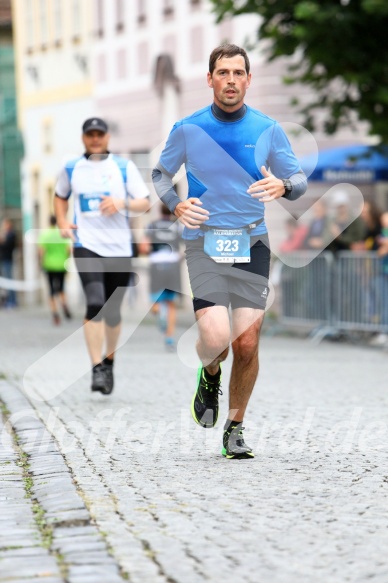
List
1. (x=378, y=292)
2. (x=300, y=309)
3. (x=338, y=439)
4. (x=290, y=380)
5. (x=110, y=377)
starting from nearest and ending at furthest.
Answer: (x=338, y=439) → (x=110, y=377) → (x=290, y=380) → (x=378, y=292) → (x=300, y=309)

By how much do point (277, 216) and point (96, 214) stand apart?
17.2m

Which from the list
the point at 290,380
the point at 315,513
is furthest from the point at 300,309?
the point at 315,513

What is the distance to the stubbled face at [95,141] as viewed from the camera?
10.8 metres

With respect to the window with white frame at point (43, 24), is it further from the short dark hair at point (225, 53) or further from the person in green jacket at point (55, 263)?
the short dark hair at point (225, 53)

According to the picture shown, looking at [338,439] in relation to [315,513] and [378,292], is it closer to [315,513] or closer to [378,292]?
[315,513]

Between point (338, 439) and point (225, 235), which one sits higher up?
point (225, 235)

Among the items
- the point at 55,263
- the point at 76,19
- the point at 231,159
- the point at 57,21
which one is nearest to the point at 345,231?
the point at 55,263

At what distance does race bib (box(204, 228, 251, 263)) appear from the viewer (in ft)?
24.2

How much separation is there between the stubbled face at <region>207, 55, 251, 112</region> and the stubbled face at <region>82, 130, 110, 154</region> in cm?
356

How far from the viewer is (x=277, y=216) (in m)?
27.7

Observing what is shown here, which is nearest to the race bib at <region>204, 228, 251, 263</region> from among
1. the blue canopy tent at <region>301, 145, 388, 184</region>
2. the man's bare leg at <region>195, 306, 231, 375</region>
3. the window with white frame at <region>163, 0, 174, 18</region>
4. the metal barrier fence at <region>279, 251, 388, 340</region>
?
the man's bare leg at <region>195, 306, 231, 375</region>

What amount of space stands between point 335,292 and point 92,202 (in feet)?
29.1

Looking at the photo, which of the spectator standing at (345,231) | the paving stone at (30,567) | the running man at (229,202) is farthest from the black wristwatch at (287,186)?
the spectator standing at (345,231)

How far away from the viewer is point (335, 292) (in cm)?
1927
